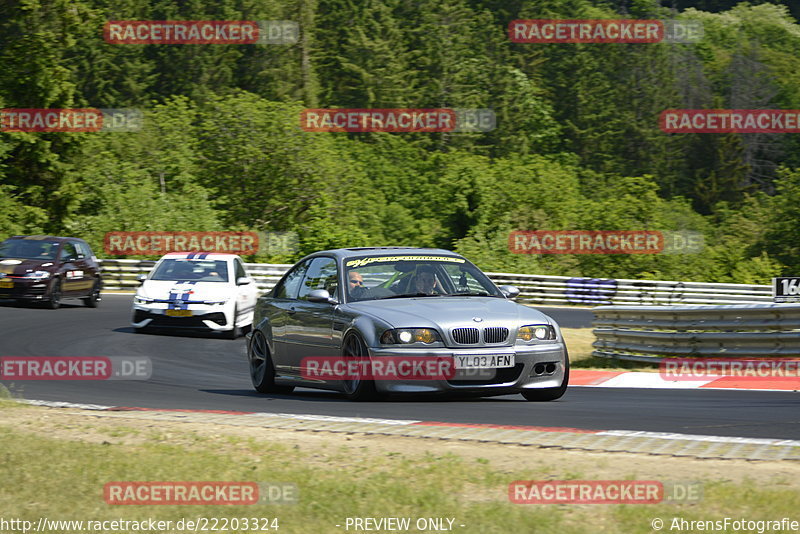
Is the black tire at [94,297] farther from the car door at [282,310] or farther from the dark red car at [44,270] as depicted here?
the car door at [282,310]

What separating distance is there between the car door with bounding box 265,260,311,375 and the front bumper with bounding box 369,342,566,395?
1.90 m

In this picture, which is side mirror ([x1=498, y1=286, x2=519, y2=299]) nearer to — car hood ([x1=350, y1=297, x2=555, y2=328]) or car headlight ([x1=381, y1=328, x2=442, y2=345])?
car hood ([x1=350, y1=297, x2=555, y2=328])

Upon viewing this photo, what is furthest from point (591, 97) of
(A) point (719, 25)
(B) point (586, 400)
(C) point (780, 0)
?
(B) point (586, 400)

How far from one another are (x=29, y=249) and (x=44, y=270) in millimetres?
724

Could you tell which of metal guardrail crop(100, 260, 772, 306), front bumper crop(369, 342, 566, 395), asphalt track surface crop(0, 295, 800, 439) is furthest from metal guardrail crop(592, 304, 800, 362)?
metal guardrail crop(100, 260, 772, 306)

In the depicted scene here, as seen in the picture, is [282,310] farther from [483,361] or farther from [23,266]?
[23,266]

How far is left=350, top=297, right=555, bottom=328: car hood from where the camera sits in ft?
33.3

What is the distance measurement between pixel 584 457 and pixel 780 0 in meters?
115

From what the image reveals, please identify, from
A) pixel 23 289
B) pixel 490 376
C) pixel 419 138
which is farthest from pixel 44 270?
pixel 419 138

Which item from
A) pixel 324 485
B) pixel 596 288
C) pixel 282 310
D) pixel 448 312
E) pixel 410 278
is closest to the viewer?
pixel 324 485

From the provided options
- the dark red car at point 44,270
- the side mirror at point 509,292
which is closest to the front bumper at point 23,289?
the dark red car at point 44,270

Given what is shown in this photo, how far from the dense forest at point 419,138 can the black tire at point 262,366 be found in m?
27.8

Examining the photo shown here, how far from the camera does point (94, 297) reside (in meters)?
26.3

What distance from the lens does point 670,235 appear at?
2088 inches
